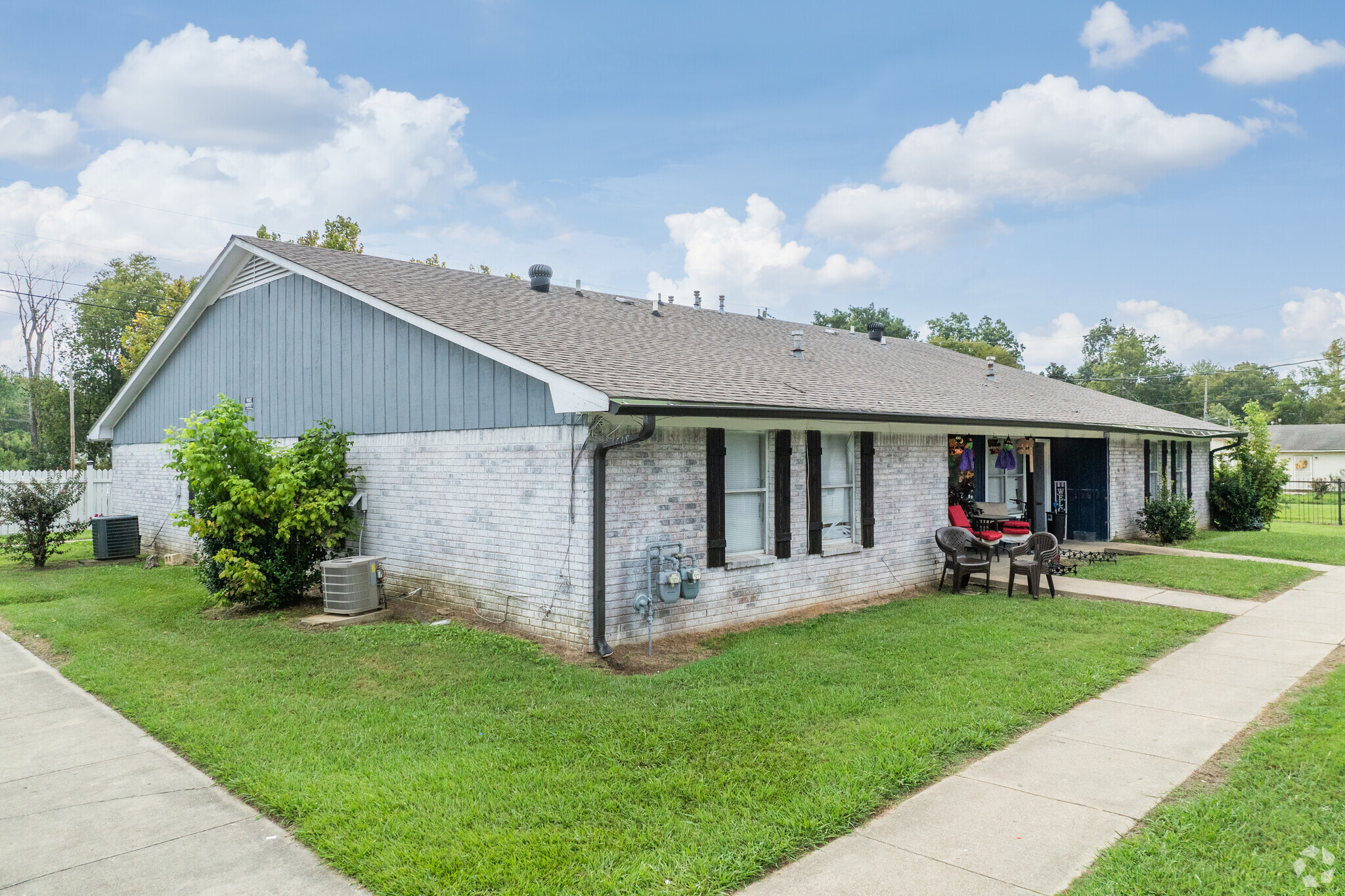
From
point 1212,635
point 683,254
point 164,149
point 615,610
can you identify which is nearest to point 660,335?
point 615,610

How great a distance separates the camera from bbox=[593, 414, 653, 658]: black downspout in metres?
7.36

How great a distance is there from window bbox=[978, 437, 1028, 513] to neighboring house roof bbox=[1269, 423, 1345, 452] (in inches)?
1692

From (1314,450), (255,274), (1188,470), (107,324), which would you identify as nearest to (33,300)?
(107,324)

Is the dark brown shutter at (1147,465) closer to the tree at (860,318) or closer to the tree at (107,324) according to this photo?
the tree at (860,318)

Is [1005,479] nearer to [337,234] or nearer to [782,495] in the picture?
[782,495]

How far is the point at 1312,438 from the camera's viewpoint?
4925cm

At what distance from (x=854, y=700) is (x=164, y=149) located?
1169 inches

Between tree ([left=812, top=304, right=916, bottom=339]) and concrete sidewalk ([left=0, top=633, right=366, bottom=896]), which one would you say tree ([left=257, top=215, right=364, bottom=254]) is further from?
tree ([left=812, top=304, right=916, bottom=339])

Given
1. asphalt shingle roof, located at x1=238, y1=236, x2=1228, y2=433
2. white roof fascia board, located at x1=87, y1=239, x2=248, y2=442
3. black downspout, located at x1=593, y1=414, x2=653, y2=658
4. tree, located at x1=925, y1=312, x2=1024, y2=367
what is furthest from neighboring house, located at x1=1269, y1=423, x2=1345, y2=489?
white roof fascia board, located at x1=87, y1=239, x2=248, y2=442

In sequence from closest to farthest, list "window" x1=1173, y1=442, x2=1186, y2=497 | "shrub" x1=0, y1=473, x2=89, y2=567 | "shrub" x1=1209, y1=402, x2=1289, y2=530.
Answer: "shrub" x1=0, y1=473, x2=89, y2=567 < "window" x1=1173, y1=442, x2=1186, y2=497 < "shrub" x1=1209, y1=402, x2=1289, y2=530

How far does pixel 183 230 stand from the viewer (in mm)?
29875

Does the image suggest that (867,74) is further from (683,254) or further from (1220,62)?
(683,254)

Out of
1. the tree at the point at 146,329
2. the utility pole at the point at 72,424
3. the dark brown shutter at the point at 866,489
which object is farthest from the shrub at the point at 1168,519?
the utility pole at the point at 72,424

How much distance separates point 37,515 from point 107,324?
26988 millimetres
